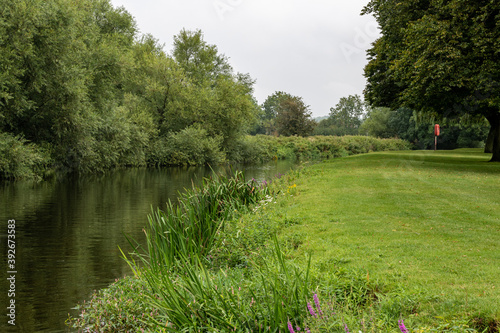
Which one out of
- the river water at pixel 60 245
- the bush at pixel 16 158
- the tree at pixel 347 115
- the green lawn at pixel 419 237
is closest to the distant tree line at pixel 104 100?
the bush at pixel 16 158

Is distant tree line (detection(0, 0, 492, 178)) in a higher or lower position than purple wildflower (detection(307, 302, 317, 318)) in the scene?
higher

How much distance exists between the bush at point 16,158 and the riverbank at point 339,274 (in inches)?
665

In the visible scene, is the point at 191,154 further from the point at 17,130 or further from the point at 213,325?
the point at 213,325

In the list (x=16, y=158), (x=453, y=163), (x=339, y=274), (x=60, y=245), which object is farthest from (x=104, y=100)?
(x=339, y=274)

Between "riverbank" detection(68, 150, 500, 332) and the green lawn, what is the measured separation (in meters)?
0.02

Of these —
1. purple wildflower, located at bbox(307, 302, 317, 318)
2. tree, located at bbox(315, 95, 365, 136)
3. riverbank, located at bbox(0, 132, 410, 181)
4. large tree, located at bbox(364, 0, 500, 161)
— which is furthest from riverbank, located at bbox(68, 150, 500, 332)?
tree, located at bbox(315, 95, 365, 136)

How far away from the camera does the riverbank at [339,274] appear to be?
14.5ft

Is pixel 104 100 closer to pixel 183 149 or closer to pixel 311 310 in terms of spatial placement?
pixel 183 149

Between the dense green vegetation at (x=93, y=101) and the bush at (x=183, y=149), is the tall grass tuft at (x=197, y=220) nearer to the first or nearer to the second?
the dense green vegetation at (x=93, y=101)

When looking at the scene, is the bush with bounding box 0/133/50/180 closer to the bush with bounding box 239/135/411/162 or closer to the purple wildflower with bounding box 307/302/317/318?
the purple wildflower with bounding box 307/302/317/318

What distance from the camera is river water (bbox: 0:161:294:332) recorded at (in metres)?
6.87

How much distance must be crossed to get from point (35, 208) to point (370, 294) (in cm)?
1413

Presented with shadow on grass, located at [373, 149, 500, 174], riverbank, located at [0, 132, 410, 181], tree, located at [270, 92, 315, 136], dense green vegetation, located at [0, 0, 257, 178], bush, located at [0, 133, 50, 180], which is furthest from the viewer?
tree, located at [270, 92, 315, 136]

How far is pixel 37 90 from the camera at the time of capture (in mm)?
24625
